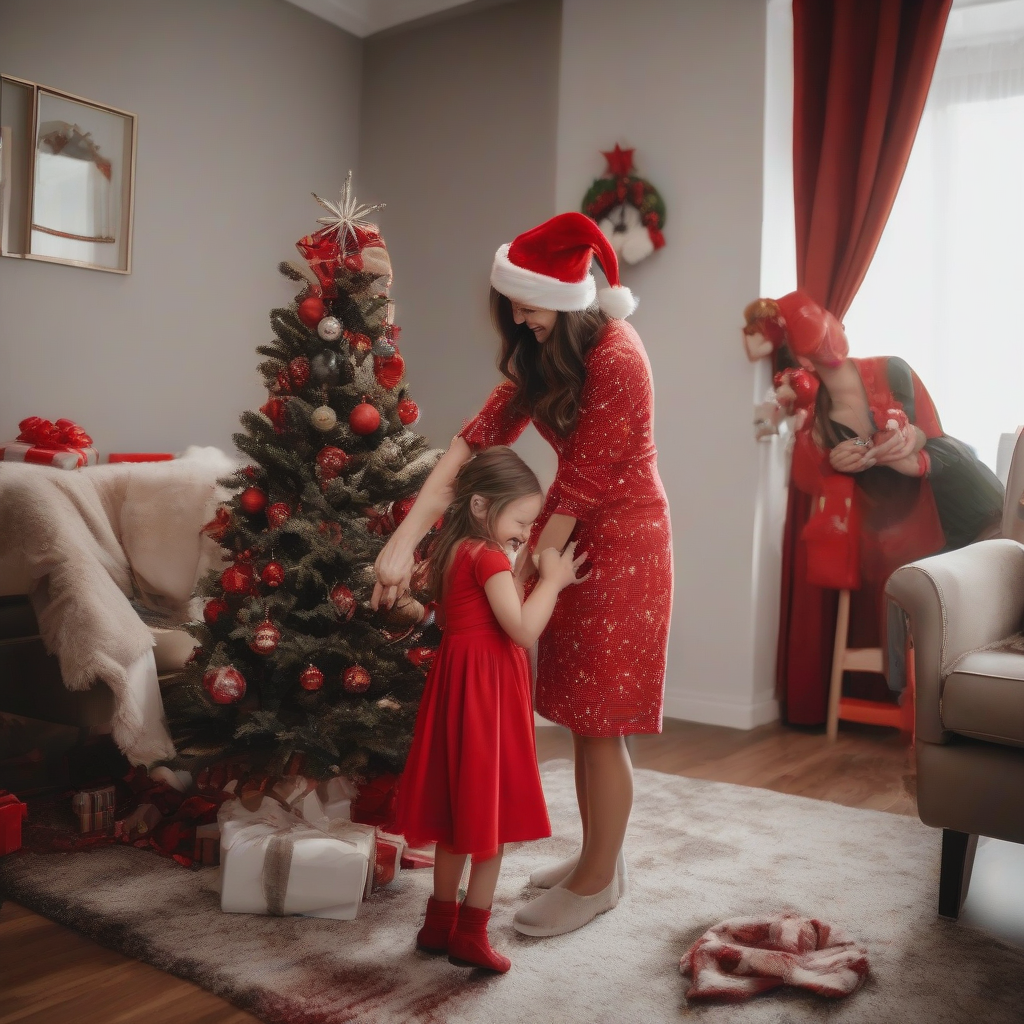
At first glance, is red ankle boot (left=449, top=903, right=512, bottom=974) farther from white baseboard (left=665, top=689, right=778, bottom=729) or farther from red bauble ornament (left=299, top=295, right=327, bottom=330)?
white baseboard (left=665, top=689, right=778, bottom=729)

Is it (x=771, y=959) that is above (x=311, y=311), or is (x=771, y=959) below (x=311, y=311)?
below

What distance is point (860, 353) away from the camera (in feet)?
11.9

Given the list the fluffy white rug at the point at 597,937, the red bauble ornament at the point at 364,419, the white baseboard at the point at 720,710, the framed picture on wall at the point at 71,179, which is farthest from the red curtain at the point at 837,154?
the framed picture on wall at the point at 71,179

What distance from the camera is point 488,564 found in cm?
167

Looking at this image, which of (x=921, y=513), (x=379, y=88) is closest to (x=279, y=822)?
(x=921, y=513)

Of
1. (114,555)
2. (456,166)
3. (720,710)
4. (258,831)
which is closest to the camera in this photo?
(258,831)

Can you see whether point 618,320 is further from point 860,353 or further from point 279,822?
point 860,353

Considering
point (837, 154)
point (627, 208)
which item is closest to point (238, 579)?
point (627, 208)

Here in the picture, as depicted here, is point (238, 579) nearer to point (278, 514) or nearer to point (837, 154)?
point (278, 514)

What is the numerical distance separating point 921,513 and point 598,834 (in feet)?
6.72

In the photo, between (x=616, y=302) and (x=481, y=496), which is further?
(x=616, y=302)

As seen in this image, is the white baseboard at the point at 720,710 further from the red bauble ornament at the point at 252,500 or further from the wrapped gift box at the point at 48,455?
the wrapped gift box at the point at 48,455

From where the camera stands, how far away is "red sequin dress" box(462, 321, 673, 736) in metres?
1.76

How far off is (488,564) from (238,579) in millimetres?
738
